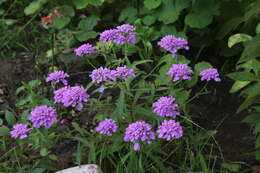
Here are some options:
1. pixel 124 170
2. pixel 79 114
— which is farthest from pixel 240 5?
pixel 124 170

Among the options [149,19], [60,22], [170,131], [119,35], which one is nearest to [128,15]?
[149,19]

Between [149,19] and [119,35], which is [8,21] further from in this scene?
[119,35]

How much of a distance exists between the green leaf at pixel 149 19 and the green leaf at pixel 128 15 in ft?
0.37

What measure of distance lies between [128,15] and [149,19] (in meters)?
0.20

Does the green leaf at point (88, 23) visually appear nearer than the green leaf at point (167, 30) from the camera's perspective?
No

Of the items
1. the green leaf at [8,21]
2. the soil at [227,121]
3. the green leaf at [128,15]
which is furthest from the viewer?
the green leaf at [8,21]

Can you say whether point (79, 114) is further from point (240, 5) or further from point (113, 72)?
point (240, 5)

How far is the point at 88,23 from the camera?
3137 millimetres

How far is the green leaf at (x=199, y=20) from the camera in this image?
9.06 feet

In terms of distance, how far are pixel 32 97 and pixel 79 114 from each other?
0.43m

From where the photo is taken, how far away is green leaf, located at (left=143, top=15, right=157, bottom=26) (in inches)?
A: 114

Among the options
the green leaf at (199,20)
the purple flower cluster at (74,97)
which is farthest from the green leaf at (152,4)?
the purple flower cluster at (74,97)

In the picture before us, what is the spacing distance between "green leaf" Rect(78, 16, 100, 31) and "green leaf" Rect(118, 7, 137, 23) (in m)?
0.20

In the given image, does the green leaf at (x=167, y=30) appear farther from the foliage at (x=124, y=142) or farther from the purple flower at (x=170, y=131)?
the purple flower at (x=170, y=131)
